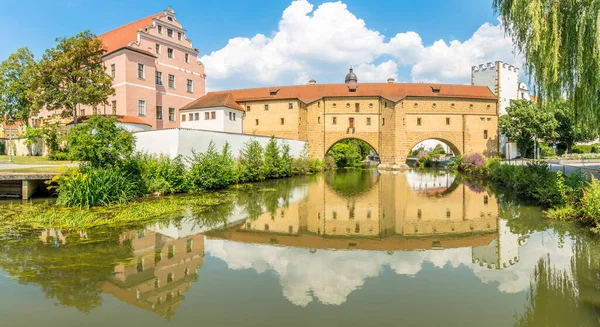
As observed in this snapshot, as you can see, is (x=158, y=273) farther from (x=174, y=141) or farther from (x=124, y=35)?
(x=124, y=35)

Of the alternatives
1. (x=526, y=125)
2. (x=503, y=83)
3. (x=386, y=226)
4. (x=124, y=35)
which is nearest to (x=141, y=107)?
(x=124, y=35)

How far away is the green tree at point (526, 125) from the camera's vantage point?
37.0m

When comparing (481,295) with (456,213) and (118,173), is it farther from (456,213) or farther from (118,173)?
(118,173)

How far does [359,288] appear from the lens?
5.56m

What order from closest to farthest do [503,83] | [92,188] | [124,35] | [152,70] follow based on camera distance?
[92,188]
[152,70]
[124,35]
[503,83]

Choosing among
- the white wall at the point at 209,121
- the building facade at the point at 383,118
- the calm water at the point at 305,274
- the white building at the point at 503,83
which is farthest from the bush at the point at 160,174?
the white building at the point at 503,83

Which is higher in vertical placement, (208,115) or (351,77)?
(351,77)

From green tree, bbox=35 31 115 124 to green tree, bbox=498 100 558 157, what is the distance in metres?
39.7

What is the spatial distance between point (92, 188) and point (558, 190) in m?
16.3

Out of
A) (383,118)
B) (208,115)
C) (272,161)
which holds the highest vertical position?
(383,118)

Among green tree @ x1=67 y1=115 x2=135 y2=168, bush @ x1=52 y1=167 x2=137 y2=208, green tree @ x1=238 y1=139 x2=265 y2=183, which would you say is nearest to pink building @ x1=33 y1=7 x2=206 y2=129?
green tree @ x1=238 y1=139 x2=265 y2=183

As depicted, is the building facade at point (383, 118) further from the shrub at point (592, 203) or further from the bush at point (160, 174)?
the shrub at point (592, 203)

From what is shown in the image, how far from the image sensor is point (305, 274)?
622 cm

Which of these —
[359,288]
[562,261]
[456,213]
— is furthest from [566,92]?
[359,288]
